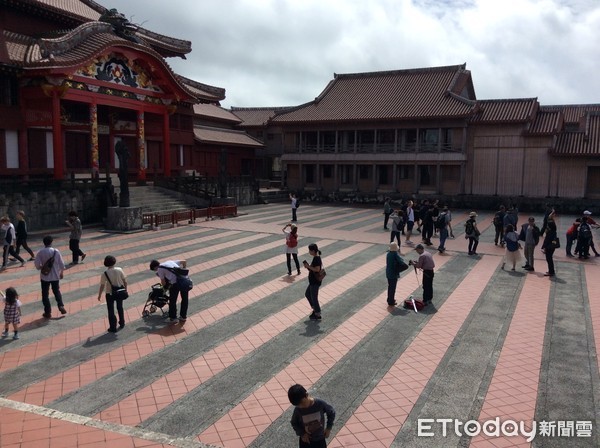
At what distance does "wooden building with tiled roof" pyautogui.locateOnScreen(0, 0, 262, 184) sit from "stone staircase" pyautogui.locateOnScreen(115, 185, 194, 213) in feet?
4.87

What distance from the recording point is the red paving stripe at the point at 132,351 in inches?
271

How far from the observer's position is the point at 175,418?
20.5 feet

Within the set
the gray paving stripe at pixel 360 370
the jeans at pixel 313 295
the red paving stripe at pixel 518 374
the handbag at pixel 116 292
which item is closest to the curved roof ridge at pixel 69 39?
the handbag at pixel 116 292

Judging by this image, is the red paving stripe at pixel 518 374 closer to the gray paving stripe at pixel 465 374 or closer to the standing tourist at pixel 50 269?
the gray paving stripe at pixel 465 374

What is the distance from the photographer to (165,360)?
799 cm

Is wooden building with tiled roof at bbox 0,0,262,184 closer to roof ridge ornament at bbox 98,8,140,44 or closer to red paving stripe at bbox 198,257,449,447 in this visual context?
roof ridge ornament at bbox 98,8,140,44

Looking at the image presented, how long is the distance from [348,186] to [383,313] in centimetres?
3184

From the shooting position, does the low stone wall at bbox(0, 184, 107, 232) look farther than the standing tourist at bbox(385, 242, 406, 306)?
Yes

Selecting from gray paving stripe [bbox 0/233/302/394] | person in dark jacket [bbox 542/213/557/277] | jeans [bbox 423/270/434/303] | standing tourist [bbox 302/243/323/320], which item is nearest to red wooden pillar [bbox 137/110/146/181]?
gray paving stripe [bbox 0/233/302/394]

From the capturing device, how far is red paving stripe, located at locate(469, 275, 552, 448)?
636cm

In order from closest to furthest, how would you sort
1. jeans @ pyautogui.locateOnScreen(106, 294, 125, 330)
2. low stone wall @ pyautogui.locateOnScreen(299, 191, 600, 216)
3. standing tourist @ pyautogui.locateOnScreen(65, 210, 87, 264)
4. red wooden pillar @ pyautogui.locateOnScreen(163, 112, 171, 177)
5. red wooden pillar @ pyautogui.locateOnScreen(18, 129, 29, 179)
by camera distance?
jeans @ pyautogui.locateOnScreen(106, 294, 125, 330) → standing tourist @ pyautogui.locateOnScreen(65, 210, 87, 264) → red wooden pillar @ pyautogui.locateOnScreen(18, 129, 29, 179) → red wooden pillar @ pyautogui.locateOnScreen(163, 112, 171, 177) → low stone wall @ pyautogui.locateOnScreen(299, 191, 600, 216)

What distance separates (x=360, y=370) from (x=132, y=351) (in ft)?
12.8

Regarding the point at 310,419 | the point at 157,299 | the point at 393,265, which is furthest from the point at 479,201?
the point at 310,419

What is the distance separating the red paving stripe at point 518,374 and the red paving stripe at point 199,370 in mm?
3951
